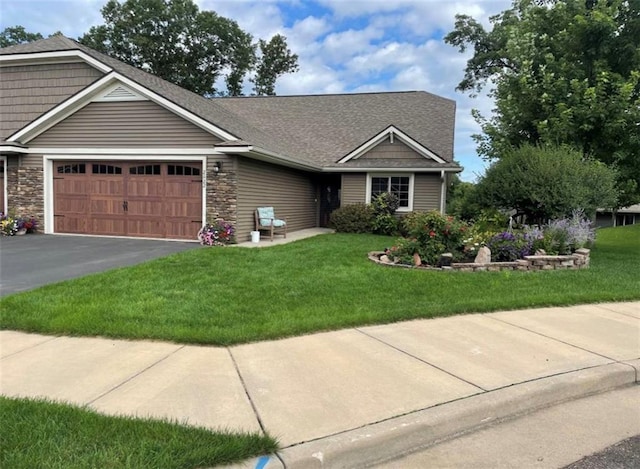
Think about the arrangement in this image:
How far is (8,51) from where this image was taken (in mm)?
16203

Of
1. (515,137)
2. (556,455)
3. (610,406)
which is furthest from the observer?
(515,137)

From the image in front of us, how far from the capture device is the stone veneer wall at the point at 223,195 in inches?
481

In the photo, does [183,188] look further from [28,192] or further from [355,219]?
[355,219]

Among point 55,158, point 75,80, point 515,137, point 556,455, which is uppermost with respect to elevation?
point 75,80

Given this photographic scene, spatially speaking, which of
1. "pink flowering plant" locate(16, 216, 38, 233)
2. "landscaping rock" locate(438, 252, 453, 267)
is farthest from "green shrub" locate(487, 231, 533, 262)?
"pink flowering plant" locate(16, 216, 38, 233)

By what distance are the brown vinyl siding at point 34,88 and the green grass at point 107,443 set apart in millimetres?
15254

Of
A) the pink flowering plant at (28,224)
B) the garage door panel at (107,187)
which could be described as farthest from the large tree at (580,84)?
the pink flowering plant at (28,224)

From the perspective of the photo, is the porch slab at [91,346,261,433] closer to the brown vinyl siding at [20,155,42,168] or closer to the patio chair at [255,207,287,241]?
the patio chair at [255,207,287,241]

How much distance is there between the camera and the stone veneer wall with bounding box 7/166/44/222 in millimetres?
13703

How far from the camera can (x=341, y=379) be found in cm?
371

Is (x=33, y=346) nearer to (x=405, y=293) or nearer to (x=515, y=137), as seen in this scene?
(x=405, y=293)

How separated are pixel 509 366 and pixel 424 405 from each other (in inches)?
48.6

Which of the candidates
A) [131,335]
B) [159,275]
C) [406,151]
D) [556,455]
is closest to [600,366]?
[556,455]

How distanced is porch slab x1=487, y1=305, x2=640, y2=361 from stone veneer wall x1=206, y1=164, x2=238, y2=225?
26.8 feet
